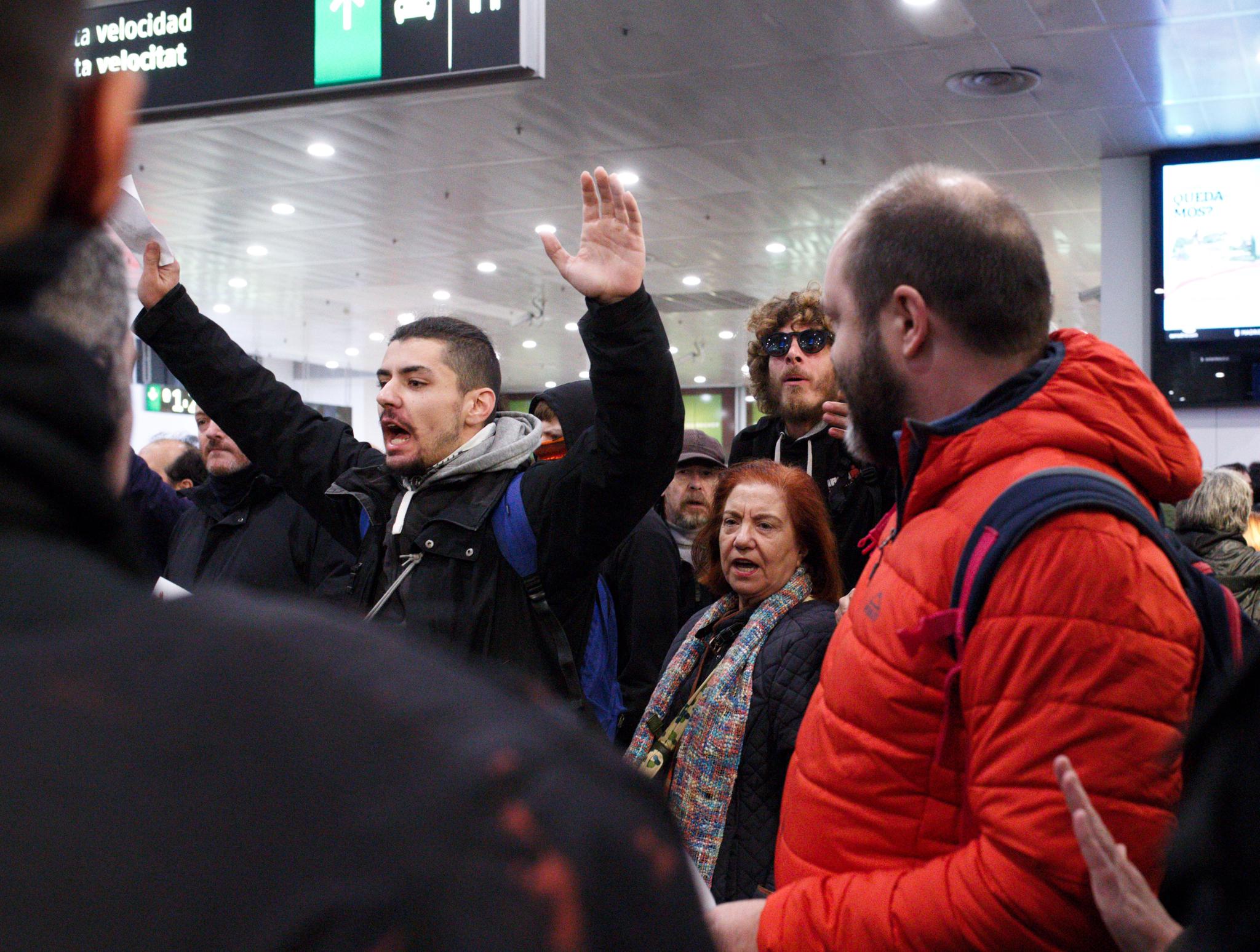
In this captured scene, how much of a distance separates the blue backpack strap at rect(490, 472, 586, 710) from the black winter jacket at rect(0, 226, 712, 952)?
1944 millimetres

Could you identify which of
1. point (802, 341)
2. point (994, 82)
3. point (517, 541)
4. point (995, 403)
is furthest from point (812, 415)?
point (994, 82)

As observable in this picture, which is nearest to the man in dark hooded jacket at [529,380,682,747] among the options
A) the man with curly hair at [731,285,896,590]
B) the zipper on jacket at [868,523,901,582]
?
the man with curly hair at [731,285,896,590]

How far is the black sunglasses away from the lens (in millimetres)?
3453

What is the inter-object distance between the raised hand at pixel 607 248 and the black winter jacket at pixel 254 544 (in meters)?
1.68

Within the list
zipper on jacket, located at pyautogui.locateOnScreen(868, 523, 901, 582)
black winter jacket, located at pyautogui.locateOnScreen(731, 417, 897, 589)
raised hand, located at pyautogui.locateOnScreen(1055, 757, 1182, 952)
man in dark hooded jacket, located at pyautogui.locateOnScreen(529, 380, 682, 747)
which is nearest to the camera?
raised hand, located at pyautogui.locateOnScreen(1055, 757, 1182, 952)

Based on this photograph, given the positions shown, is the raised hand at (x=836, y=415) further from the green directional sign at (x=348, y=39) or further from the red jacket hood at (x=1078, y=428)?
the green directional sign at (x=348, y=39)

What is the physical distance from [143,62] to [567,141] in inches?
193

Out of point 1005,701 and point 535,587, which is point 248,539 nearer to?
point 535,587

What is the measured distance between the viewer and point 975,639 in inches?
50.6

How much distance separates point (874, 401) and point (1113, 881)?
668mm

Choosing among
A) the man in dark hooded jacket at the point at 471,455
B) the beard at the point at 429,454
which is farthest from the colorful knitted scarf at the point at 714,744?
the beard at the point at 429,454

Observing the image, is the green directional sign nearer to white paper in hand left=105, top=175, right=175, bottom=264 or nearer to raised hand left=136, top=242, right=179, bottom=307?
white paper in hand left=105, top=175, right=175, bottom=264

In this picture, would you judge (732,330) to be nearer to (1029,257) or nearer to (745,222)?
(745,222)

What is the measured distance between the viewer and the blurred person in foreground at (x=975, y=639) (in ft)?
4.03
